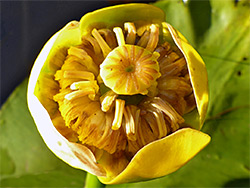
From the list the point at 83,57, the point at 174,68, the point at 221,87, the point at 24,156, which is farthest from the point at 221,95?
the point at 24,156

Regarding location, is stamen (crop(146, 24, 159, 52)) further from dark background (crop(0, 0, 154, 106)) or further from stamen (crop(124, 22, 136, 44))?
dark background (crop(0, 0, 154, 106))

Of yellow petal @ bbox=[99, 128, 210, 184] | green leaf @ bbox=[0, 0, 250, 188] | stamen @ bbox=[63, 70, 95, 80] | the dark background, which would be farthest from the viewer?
the dark background

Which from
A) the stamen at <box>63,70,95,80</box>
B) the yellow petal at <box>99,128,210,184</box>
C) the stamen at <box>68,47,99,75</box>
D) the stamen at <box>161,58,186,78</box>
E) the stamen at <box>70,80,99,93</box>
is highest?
the stamen at <box>68,47,99,75</box>

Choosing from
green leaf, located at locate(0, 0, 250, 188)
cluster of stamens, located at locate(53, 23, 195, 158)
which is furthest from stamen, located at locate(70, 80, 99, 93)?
green leaf, located at locate(0, 0, 250, 188)

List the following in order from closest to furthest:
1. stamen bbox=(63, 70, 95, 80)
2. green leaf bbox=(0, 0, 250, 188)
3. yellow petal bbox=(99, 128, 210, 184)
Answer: yellow petal bbox=(99, 128, 210, 184) < stamen bbox=(63, 70, 95, 80) < green leaf bbox=(0, 0, 250, 188)

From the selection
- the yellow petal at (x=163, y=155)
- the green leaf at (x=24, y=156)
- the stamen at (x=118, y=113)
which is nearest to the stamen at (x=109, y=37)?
the stamen at (x=118, y=113)

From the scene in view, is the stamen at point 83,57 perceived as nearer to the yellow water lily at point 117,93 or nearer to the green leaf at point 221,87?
the yellow water lily at point 117,93
